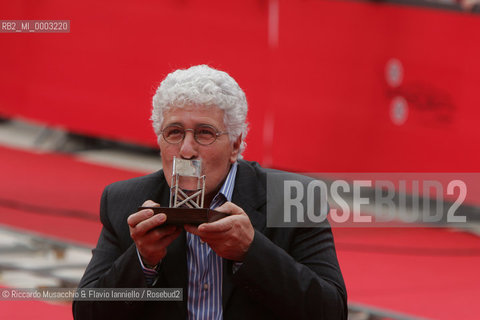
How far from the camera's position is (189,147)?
226 centimetres

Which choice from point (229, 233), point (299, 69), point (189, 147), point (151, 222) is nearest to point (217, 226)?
point (229, 233)

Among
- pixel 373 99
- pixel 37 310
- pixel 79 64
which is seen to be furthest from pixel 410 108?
pixel 37 310

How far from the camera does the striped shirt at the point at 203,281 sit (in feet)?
7.72

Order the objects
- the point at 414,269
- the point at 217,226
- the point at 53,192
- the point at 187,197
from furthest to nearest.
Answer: the point at 53,192, the point at 414,269, the point at 187,197, the point at 217,226

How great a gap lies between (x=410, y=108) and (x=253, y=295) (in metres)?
5.03

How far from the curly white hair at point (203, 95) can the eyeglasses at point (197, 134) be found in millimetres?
45

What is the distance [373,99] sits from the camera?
7273 millimetres

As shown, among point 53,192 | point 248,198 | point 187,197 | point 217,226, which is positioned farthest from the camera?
point 53,192

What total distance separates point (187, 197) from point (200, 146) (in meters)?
0.17

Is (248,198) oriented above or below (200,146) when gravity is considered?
below

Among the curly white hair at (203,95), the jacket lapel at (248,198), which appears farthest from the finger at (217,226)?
the curly white hair at (203,95)

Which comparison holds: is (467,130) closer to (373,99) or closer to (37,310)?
(373,99)

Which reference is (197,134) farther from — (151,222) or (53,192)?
(53,192)

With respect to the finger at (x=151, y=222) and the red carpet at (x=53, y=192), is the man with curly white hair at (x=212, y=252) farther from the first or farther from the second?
the red carpet at (x=53, y=192)
